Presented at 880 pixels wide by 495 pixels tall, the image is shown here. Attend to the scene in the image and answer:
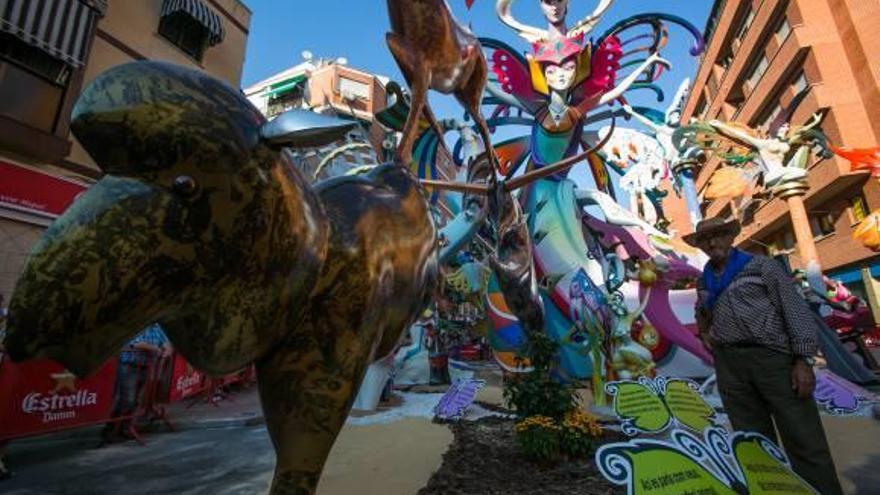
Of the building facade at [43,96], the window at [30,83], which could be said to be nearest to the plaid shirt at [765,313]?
the building facade at [43,96]

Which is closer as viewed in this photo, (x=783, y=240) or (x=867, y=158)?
(x=867, y=158)

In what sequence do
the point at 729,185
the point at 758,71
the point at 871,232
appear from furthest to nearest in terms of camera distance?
the point at 758,71 < the point at 729,185 < the point at 871,232

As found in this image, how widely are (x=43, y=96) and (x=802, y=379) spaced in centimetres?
977

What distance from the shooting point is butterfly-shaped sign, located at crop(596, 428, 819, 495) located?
1585 mm

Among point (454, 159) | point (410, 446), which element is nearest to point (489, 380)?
point (454, 159)

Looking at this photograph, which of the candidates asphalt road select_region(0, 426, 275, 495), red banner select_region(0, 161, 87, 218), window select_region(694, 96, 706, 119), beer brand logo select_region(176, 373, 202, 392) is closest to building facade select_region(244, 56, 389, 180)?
red banner select_region(0, 161, 87, 218)

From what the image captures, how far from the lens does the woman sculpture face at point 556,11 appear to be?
9430 mm

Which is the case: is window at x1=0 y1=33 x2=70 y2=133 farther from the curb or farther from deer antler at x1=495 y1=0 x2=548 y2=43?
deer antler at x1=495 y1=0 x2=548 y2=43

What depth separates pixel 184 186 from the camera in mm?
808

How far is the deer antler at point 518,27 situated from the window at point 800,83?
17151mm

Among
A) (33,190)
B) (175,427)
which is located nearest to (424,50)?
(175,427)

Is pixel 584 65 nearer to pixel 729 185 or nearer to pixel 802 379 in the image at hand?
pixel 729 185

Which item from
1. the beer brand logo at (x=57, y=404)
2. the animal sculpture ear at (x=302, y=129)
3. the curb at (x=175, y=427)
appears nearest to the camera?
the animal sculpture ear at (x=302, y=129)

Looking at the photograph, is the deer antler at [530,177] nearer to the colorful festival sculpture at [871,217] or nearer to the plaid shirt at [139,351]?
the plaid shirt at [139,351]
